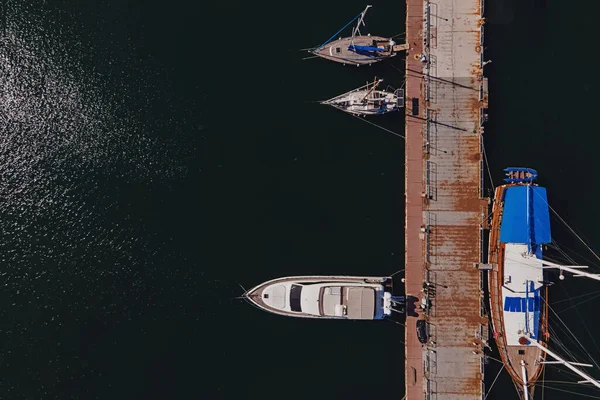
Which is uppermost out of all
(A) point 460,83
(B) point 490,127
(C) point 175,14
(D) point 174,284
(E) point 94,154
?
(C) point 175,14

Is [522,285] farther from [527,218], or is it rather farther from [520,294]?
[527,218]

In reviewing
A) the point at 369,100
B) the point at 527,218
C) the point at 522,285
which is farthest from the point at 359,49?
the point at 522,285

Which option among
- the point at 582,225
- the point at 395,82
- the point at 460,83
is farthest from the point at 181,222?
the point at 582,225

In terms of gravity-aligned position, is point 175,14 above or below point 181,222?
above

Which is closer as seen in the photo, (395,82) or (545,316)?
(545,316)

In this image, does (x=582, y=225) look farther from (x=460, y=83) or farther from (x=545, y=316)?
(x=460, y=83)

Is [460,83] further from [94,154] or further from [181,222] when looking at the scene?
[94,154]
